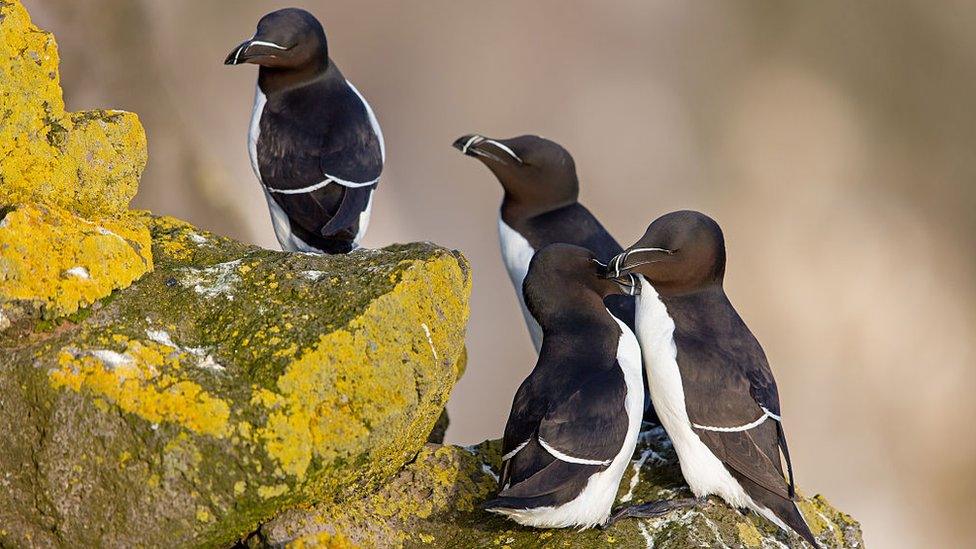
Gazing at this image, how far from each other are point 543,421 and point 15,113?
2.33 m

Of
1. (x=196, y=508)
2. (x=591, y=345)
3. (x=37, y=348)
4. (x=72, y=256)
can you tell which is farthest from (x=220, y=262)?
(x=591, y=345)

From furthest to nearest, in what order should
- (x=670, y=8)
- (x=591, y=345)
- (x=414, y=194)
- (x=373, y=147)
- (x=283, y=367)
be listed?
(x=670, y=8), (x=414, y=194), (x=373, y=147), (x=591, y=345), (x=283, y=367)

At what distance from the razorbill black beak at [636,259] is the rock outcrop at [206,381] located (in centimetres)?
74

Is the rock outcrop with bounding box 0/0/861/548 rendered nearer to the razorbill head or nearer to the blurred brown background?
the razorbill head

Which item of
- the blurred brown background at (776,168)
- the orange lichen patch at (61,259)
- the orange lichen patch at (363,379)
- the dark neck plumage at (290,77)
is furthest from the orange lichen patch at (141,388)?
the blurred brown background at (776,168)

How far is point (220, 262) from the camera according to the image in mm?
4176

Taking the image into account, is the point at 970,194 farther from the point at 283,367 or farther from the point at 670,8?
the point at 283,367

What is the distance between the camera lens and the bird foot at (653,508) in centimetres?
411

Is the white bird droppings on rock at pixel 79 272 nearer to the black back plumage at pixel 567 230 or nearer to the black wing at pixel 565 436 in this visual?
the black wing at pixel 565 436

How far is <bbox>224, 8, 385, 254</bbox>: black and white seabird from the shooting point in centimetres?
540

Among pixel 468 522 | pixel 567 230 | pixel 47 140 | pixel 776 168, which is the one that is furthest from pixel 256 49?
pixel 776 168

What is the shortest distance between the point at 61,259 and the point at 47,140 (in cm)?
73

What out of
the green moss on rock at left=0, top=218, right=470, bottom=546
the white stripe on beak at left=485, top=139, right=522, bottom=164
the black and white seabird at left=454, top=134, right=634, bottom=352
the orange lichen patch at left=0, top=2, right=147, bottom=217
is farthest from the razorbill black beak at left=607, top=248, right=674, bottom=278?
the orange lichen patch at left=0, top=2, right=147, bottom=217

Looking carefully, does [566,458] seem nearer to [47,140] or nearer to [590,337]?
[590,337]
